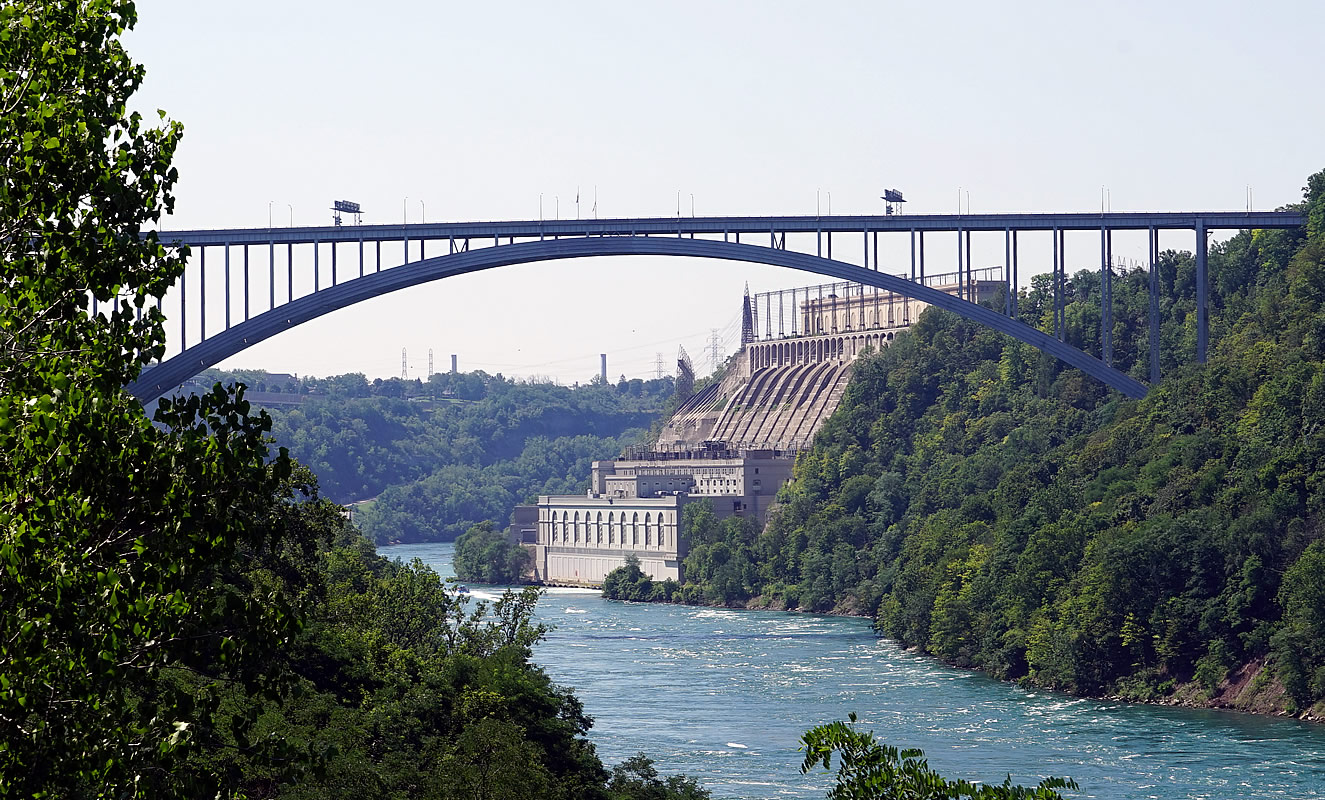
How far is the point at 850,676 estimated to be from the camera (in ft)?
152

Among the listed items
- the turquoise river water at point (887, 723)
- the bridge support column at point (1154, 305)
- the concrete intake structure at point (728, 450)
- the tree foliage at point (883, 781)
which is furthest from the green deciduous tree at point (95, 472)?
the concrete intake structure at point (728, 450)

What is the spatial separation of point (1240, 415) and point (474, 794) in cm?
3181

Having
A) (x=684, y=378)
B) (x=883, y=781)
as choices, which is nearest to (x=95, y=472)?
(x=883, y=781)

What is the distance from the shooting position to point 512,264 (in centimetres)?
4225

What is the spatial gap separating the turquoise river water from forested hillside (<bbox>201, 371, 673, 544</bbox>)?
79071 mm

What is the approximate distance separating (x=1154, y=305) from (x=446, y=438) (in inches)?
4732

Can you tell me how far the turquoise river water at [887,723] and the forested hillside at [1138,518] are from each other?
136cm

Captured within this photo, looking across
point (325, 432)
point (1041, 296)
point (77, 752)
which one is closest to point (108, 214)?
point (77, 752)

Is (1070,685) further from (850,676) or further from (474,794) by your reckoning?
(474,794)

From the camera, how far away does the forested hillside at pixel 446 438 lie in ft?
458

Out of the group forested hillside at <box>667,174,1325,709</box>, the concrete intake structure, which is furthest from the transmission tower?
forested hillside at <box>667,174,1325,709</box>

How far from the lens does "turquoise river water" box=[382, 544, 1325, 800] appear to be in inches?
1210

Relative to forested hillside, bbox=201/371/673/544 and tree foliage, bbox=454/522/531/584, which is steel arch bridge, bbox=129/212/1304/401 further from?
forested hillside, bbox=201/371/673/544

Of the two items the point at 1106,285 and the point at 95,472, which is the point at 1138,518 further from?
the point at 95,472
